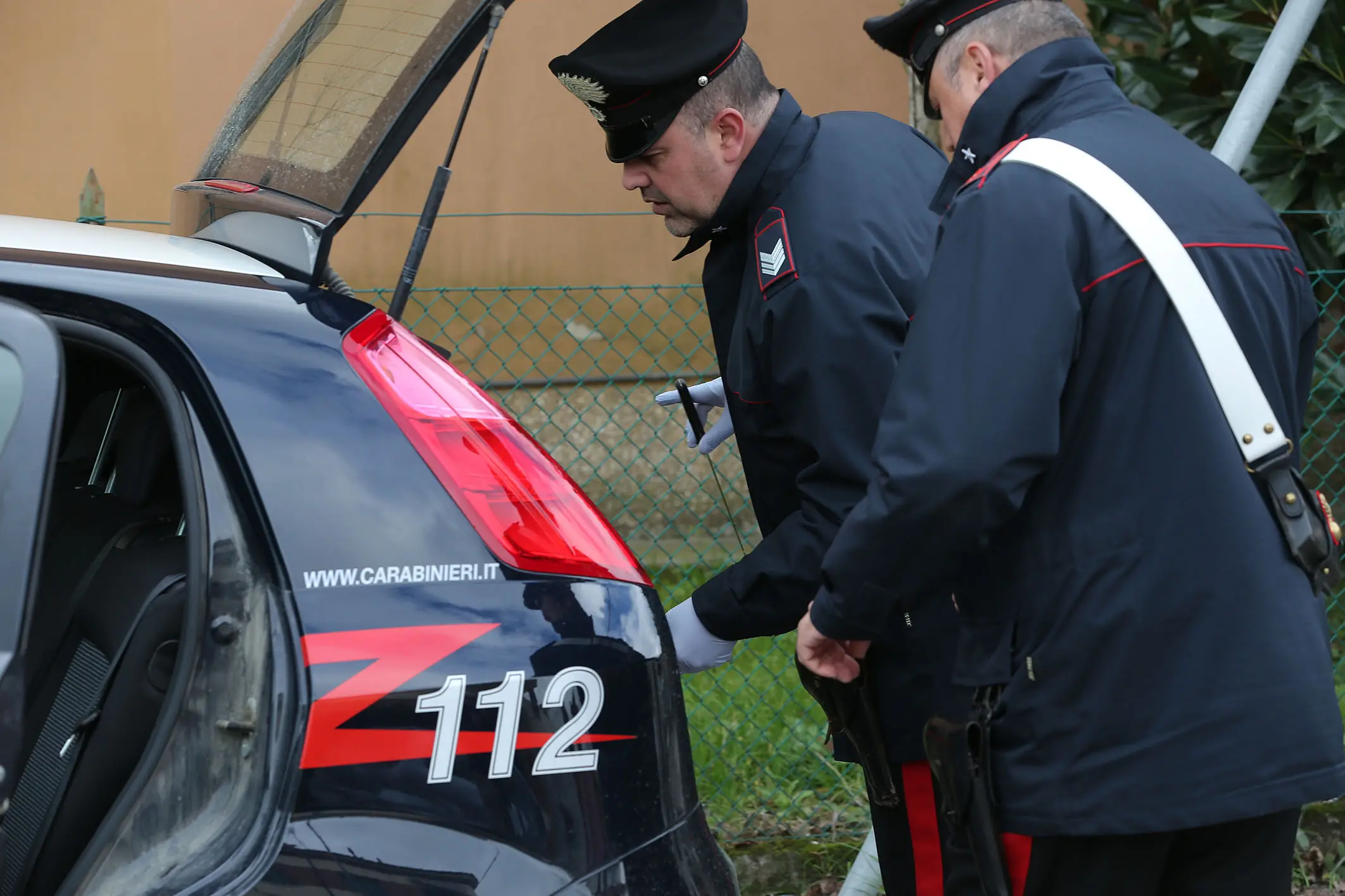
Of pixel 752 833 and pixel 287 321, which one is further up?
pixel 287 321

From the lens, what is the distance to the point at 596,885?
159 cm

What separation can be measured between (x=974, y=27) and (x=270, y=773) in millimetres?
1303

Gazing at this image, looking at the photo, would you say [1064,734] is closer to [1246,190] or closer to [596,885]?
[596,885]

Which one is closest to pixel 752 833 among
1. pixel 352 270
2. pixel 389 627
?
pixel 389 627

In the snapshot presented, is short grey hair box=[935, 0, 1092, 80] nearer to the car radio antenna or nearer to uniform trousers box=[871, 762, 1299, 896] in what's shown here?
the car radio antenna

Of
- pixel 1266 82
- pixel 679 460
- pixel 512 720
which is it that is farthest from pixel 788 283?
pixel 679 460

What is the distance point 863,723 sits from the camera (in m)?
2.21

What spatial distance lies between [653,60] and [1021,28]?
0.63 metres

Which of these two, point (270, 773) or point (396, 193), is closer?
point (270, 773)

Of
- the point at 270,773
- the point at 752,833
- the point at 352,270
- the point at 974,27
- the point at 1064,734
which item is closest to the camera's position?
the point at 270,773

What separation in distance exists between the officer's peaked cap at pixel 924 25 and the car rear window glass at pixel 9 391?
3.89 feet

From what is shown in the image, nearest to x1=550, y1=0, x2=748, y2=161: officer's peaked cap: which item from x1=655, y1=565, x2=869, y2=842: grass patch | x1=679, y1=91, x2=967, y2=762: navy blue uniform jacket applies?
x1=679, y1=91, x2=967, y2=762: navy blue uniform jacket

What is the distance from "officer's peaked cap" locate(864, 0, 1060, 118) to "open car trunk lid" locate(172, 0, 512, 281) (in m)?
0.56

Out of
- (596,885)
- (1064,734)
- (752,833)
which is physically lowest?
A: (752,833)
